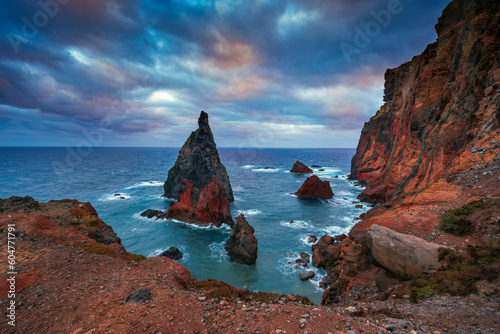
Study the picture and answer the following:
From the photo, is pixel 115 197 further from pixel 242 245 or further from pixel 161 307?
pixel 161 307

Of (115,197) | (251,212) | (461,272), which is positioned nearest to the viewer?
(461,272)

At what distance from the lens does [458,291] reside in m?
7.18

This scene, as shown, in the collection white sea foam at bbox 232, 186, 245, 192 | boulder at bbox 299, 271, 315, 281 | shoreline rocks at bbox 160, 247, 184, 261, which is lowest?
shoreline rocks at bbox 160, 247, 184, 261

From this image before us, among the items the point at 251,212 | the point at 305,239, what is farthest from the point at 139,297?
the point at 251,212

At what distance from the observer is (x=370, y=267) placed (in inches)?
477

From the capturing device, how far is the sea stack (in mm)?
39281

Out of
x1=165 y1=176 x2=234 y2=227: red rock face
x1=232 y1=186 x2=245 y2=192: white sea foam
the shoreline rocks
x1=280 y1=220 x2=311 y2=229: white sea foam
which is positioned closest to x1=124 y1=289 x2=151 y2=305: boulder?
the shoreline rocks

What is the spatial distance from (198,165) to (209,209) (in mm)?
11592

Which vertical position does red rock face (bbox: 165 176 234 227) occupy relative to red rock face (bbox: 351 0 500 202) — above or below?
below

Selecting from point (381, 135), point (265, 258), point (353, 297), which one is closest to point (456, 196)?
point (353, 297)

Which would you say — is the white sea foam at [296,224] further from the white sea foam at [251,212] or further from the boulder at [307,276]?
the boulder at [307,276]

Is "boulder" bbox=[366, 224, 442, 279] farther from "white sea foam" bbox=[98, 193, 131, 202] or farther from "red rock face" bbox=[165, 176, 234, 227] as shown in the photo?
"white sea foam" bbox=[98, 193, 131, 202]

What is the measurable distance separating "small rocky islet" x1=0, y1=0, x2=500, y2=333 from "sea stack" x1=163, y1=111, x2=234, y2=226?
23291 millimetres

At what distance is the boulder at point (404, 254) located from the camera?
9.46 metres
